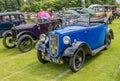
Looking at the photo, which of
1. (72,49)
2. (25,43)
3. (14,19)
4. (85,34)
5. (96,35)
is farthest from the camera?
(14,19)

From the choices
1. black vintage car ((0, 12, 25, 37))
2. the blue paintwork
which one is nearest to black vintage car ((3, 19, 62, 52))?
the blue paintwork

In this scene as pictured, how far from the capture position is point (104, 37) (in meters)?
7.46

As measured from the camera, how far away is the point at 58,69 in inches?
239

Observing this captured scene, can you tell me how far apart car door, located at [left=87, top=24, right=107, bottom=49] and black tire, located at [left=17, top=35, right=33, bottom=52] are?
3021mm

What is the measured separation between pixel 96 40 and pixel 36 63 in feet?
7.04

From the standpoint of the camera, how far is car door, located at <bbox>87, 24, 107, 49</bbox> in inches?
256

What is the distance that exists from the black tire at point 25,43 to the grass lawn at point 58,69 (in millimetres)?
728

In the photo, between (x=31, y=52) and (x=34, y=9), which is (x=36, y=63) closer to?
(x=31, y=52)

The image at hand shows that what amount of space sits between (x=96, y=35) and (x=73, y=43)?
4.59ft

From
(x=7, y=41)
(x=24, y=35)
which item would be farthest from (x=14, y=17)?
(x=24, y=35)

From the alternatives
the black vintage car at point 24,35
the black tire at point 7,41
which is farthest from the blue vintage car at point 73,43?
the black tire at point 7,41

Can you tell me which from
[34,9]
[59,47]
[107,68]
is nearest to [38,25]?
[59,47]

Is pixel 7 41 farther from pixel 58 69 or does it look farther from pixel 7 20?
pixel 58 69

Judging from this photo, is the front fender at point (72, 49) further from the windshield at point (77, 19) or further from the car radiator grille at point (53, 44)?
the windshield at point (77, 19)
